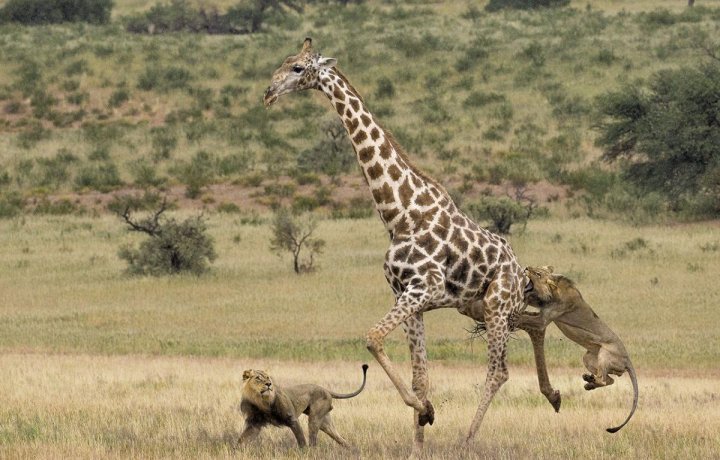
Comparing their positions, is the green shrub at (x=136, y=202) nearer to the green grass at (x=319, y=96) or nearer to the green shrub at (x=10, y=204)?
the green shrub at (x=10, y=204)

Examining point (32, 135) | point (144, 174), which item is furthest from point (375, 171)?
point (32, 135)

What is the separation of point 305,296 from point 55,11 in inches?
2334

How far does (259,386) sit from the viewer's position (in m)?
9.77

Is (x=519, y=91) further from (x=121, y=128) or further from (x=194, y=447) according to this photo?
(x=194, y=447)

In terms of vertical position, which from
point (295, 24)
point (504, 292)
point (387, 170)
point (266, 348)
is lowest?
point (266, 348)

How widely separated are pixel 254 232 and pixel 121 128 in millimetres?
20235

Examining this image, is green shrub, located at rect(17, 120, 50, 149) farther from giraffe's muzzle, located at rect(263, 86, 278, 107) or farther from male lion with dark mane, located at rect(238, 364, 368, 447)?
giraffe's muzzle, located at rect(263, 86, 278, 107)

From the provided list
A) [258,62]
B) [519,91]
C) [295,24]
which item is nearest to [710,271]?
[519,91]

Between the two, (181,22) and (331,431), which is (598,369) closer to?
(331,431)

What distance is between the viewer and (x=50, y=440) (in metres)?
10.7

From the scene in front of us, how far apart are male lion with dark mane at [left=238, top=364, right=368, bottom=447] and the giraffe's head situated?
2040 millimetres

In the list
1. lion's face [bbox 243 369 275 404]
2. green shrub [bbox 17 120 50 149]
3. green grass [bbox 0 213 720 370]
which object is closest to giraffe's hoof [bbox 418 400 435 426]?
lion's face [bbox 243 369 275 404]

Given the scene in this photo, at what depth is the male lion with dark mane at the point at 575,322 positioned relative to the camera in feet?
33.3

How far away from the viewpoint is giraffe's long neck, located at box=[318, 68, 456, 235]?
9.98 metres
